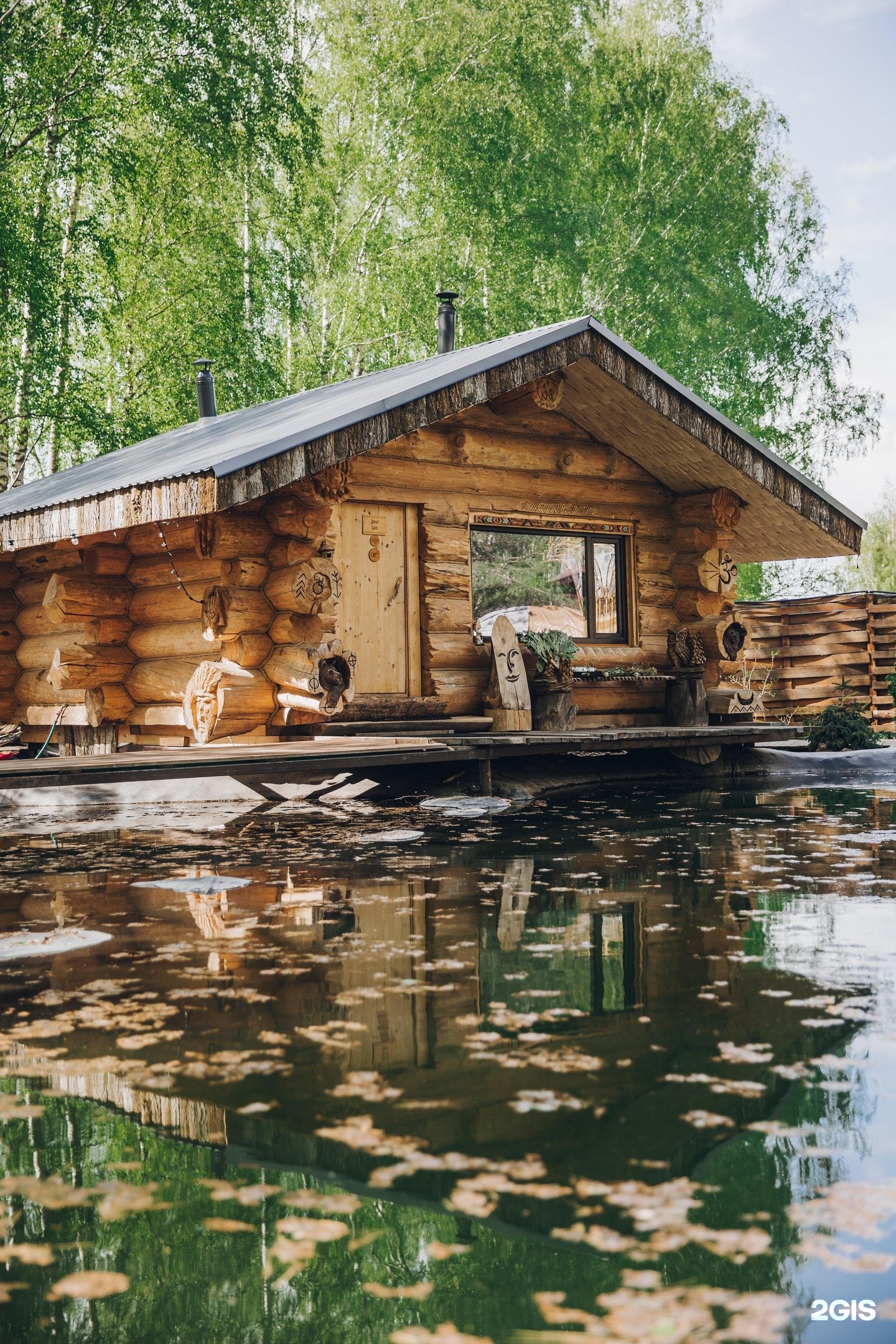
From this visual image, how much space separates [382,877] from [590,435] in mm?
8574

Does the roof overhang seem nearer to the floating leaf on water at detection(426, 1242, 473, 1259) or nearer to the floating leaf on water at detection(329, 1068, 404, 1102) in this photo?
the floating leaf on water at detection(329, 1068, 404, 1102)

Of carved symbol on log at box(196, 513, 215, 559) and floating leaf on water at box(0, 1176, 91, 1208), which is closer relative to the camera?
floating leaf on water at box(0, 1176, 91, 1208)

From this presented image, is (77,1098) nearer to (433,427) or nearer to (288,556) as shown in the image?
(288,556)

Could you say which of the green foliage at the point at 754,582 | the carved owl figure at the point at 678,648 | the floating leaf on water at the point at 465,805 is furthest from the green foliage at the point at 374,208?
the floating leaf on water at the point at 465,805

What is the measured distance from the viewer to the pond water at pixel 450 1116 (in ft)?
7.09

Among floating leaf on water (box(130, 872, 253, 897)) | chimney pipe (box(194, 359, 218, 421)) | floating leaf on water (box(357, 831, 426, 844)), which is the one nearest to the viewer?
floating leaf on water (box(130, 872, 253, 897))

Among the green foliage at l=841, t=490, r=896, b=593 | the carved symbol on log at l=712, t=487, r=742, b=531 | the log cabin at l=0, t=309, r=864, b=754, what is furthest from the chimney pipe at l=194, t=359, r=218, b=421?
the green foliage at l=841, t=490, r=896, b=593

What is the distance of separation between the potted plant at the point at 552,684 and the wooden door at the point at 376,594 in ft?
3.90

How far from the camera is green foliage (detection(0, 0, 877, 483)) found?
699 inches

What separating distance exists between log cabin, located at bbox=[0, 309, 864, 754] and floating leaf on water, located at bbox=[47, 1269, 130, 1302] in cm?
719

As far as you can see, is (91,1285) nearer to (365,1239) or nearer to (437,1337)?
(365,1239)

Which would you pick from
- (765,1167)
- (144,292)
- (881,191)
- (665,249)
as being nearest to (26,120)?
(144,292)

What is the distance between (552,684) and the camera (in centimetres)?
1229

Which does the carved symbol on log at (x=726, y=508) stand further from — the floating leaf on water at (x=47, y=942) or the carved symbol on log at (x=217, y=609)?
the floating leaf on water at (x=47, y=942)
